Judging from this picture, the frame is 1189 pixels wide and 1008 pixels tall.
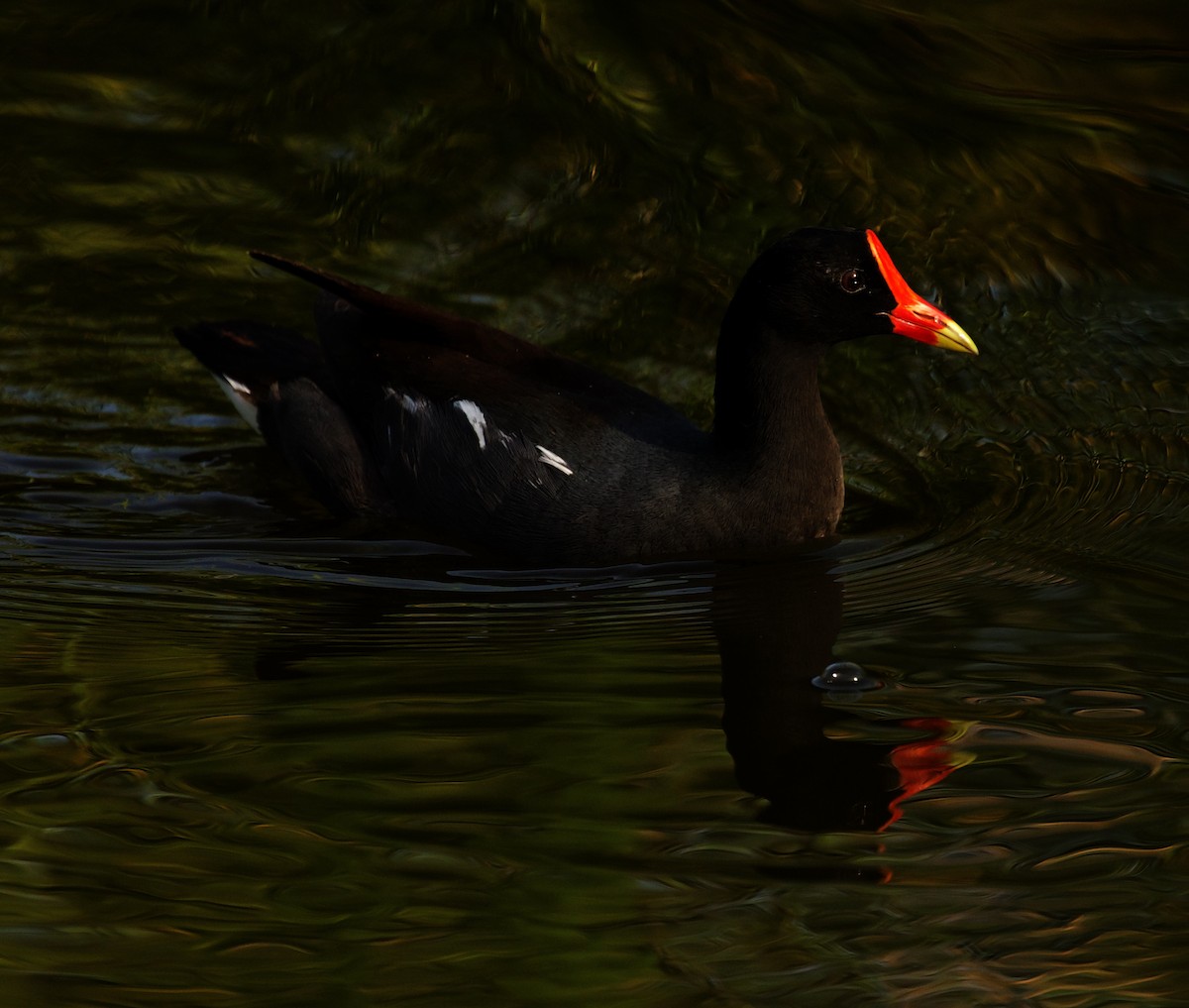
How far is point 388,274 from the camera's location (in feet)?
25.4

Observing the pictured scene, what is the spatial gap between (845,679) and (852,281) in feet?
4.95

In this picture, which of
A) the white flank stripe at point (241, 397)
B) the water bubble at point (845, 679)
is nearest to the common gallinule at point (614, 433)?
the white flank stripe at point (241, 397)

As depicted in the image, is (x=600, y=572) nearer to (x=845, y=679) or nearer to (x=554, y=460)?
(x=554, y=460)

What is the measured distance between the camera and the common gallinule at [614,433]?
18.5 feet

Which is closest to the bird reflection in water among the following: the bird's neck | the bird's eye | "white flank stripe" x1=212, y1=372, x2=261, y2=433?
the bird's neck

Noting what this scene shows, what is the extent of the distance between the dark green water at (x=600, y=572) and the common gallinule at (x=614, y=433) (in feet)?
0.64

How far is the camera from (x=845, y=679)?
183 inches

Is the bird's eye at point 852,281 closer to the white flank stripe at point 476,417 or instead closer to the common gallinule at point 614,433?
the common gallinule at point 614,433

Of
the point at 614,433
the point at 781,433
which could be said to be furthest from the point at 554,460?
the point at 781,433

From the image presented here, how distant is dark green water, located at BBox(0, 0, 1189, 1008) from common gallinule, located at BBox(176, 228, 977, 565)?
0.19 meters

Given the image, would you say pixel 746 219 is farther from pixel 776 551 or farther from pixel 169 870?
pixel 169 870

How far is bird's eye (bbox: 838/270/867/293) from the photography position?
5.66 meters

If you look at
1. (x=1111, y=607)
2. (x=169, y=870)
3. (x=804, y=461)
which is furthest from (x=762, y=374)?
(x=169, y=870)

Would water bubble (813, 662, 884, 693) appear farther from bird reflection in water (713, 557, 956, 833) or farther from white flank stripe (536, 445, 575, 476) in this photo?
white flank stripe (536, 445, 575, 476)
